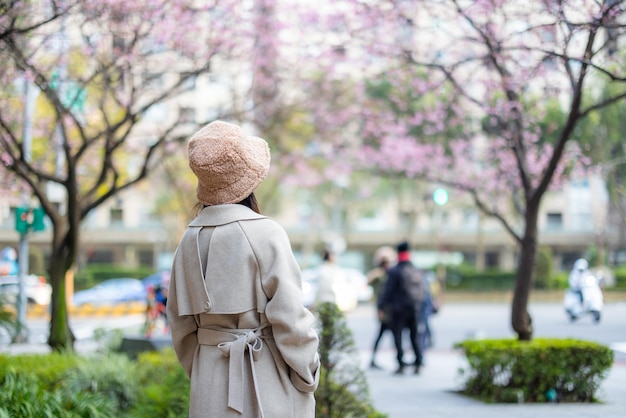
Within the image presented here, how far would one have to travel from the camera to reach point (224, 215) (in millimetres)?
4195

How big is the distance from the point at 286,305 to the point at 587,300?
22.3 meters

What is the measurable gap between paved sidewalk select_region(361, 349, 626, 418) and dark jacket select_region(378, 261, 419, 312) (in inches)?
36.6

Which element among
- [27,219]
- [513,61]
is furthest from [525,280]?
[27,219]

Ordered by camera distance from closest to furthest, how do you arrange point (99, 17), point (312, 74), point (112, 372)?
point (112, 372), point (99, 17), point (312, 74)

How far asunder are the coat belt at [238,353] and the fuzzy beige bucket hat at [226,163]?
0.57m

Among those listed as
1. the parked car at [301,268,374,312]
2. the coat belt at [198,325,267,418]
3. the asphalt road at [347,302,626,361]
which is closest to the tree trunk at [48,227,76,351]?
the coat belt at [198,325,267,418]

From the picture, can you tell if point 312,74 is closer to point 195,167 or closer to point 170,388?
point 170,388

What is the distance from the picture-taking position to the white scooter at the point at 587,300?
24953 mm

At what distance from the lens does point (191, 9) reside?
1195cm

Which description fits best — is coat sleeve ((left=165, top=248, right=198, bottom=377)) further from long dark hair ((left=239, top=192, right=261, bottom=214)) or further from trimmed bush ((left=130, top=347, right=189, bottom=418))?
trimmed bush ((left=130, top=347, right=189, bottom=418))

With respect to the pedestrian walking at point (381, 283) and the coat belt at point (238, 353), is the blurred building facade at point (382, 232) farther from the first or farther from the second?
the coat belt at point (238, 353)

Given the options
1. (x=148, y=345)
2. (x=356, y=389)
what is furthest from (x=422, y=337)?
(x=356, y=389)

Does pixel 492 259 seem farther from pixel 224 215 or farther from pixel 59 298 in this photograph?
pixel 224 215

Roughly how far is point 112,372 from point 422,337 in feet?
24.2
